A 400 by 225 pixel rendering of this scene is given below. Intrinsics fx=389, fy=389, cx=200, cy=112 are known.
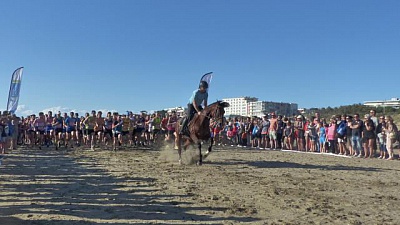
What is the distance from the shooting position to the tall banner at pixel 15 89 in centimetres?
A: 1405

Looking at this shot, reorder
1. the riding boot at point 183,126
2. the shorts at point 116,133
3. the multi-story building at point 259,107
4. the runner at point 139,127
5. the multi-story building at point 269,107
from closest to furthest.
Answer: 1. the riding boot at point 183,126
2. the shorts at point 116,133
3. the runner at point 139,127
4. the multi-story building at point 259,107
5. the multi-story building at point 269,107

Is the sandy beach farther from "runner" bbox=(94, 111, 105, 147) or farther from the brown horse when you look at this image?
"runner" bbox=(94, 111, 105, 147)

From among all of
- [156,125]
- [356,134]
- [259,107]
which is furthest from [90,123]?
[259,107]

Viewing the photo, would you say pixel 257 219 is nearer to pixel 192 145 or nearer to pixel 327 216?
pixel 327 216

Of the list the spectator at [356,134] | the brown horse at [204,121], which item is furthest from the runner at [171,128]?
the spectator at [356,134]

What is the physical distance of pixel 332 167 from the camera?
12.7m

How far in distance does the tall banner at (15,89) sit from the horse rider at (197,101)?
625 cm

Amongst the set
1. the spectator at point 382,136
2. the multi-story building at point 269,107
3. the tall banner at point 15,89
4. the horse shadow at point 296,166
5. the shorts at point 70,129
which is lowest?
the horse shadow at point 296,166

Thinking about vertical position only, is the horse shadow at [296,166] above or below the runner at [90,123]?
below

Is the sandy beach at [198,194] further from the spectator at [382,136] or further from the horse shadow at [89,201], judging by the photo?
the spectator at [382,136]

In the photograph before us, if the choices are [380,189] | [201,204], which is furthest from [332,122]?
[201,204]

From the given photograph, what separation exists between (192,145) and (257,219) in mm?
8470

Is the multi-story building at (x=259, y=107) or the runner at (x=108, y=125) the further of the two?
the multi-story building at (x=259, y=107)

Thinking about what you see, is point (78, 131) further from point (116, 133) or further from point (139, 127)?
point (139, 127)
